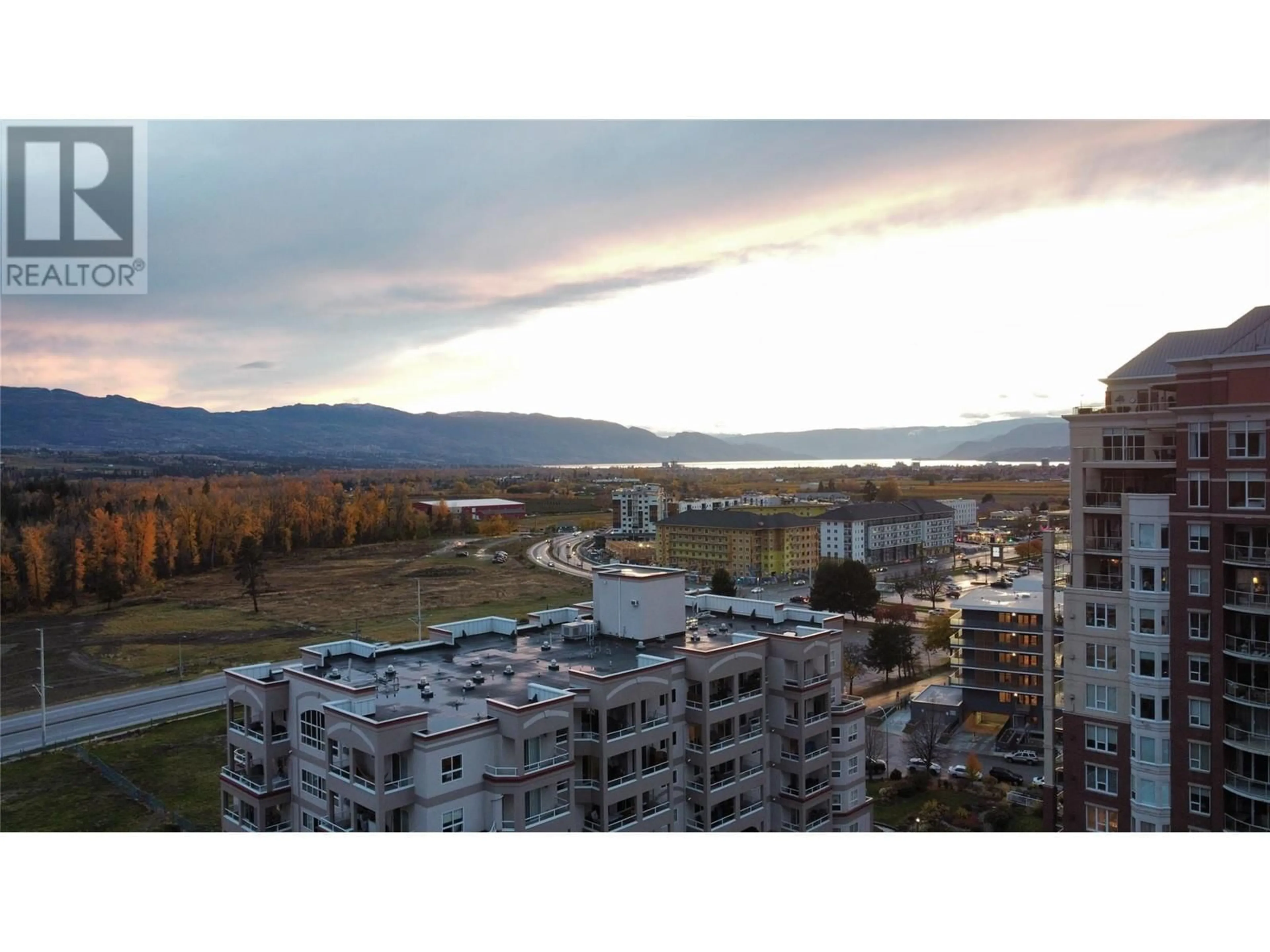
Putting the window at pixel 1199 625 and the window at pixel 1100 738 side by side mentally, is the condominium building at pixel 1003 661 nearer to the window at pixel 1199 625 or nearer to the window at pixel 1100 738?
the window at pixel 1100 738

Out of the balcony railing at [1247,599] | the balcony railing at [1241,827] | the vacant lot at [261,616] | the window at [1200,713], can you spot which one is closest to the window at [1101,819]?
the balcony railing at [1241,827]

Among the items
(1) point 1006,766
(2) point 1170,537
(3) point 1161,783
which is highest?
(2) point 1170,537

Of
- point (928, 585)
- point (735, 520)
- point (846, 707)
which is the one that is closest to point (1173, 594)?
point (846, 707)

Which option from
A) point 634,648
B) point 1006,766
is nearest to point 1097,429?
point 634,648

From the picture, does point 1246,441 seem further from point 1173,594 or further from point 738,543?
point 738,543

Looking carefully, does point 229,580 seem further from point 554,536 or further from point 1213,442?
point 1213,442

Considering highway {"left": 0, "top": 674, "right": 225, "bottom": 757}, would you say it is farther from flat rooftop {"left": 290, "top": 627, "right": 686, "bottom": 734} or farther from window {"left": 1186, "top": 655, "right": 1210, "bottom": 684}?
window {"left": 1186, "top": 655, "right": 1210, "bottom": 684}

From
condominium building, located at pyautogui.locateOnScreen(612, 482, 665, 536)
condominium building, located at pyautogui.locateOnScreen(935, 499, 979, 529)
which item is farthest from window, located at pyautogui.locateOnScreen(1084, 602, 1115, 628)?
condominium building, located at pyautogui.locateOnScreen(935, 499, 979, 529)
